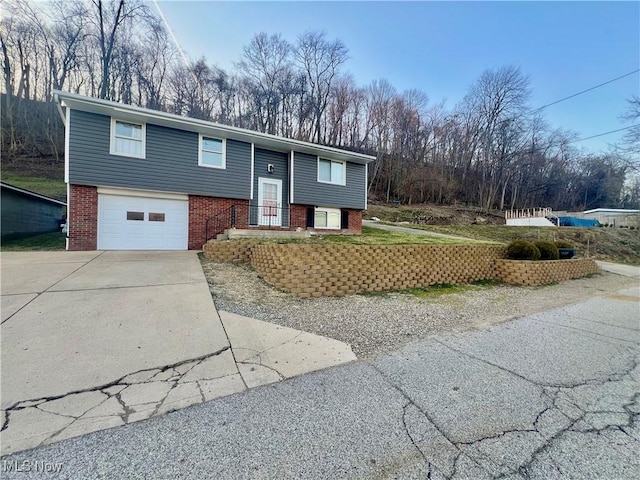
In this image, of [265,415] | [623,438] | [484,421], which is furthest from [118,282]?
[623,438]

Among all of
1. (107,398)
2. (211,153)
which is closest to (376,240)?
(211,153)

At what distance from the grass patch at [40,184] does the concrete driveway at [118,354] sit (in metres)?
17.6

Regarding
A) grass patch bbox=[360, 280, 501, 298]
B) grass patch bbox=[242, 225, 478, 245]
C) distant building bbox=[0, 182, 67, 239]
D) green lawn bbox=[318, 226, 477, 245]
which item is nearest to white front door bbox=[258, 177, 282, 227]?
grass patch bbox=[242, 225, 478, 245]

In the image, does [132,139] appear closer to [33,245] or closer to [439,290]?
[33,245]

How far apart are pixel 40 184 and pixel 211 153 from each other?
58.0 ft

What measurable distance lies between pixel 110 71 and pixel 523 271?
31.7 m

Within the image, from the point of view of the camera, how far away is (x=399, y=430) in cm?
196

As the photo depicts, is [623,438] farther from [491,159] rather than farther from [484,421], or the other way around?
[491,159]

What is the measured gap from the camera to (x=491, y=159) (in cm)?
3503

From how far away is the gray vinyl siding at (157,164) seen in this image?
9.12 metres

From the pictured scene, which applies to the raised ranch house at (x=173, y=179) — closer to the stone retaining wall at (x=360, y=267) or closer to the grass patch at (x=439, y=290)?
the stone retaining wall at (x=360, y=267)

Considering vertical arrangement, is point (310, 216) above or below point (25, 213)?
above

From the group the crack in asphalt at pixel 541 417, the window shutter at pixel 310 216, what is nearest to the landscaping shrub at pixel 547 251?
the crack in asphalt at pixel 541 417

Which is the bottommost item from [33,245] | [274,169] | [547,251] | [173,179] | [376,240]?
[33,245]
